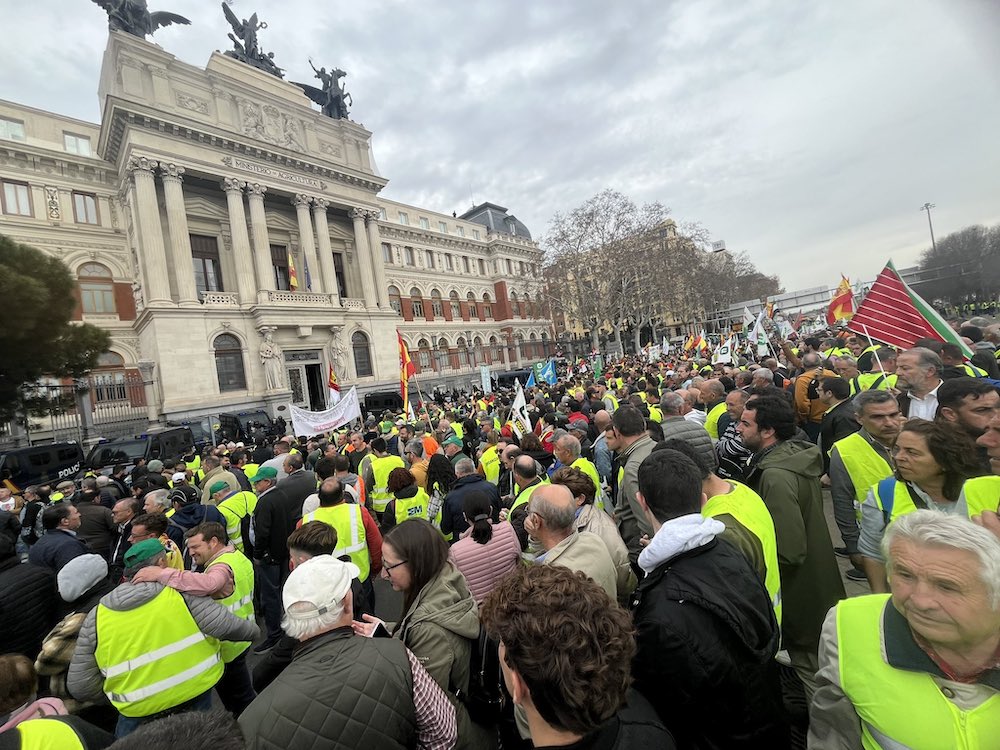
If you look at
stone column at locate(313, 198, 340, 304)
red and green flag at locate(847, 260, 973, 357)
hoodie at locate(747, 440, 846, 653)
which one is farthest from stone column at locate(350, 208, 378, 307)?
hoodie at locate(747, 440, 846, 653)

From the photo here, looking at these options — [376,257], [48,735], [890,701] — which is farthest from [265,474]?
[376,257]

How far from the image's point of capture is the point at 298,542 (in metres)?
2.78

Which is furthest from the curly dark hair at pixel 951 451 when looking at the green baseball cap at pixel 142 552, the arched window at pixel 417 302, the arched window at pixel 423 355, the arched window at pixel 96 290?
the arched window at pixel 417 302

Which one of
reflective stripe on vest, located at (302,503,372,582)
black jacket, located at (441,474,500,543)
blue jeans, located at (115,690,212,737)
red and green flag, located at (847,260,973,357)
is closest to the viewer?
blue jeans, located at (115,690,212,737)

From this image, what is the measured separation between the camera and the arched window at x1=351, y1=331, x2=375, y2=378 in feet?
93.4

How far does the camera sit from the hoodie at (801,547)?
2508mm

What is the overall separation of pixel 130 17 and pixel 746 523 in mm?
33474

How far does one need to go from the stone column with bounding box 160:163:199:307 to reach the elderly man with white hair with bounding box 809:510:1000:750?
25670mm

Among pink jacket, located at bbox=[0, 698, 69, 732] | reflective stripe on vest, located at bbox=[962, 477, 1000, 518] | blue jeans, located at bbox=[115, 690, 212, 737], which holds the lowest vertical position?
blue jeans, located at bbox=[115, 690, 212, 737]

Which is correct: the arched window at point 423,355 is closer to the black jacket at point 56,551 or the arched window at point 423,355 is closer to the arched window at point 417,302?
the arched window at point 417,302

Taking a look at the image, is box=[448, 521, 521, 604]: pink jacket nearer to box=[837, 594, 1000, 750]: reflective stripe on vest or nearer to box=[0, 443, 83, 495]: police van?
box=[837, 594, 1000, 750]: reflective stripe on vest

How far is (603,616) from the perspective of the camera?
1198 millimetres

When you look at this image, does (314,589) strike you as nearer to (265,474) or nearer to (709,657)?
(709,657)

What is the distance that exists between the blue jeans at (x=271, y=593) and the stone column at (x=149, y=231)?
21.0 meters
